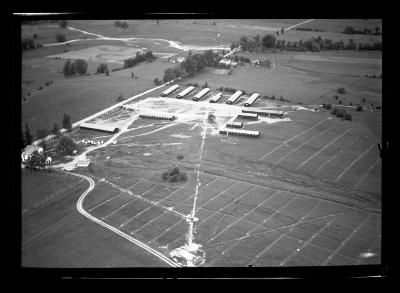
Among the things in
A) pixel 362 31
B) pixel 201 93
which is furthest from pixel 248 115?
pixel 362 31

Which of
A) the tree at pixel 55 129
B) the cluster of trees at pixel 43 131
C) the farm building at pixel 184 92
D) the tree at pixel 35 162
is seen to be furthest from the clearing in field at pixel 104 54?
the tree at pixel 35 162

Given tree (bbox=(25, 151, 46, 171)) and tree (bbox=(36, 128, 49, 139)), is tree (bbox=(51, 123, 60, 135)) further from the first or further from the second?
tree (bbox=(25, 151, 46, 171))

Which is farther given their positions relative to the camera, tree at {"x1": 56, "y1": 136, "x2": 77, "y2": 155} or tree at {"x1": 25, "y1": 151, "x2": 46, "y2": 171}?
tree at {"x1": 56, "y1": 136, "x2": 77, "y2": 155}

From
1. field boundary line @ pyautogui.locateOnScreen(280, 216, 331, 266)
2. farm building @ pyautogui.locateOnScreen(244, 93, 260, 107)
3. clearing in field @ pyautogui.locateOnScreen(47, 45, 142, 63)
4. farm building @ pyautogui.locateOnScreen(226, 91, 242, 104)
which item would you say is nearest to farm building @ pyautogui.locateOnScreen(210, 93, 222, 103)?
farm building @ pyautogui.locateOnScreen(226, 91, 242, 104)

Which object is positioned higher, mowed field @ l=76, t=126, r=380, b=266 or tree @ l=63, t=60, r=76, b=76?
tree @ l=63, t=60, r=76, b=76

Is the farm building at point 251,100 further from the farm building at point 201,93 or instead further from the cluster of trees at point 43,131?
the cluster of trees at point 43,131
